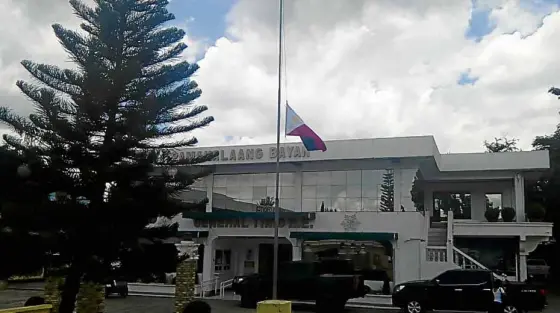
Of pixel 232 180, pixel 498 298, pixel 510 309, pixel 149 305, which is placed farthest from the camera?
pixel 232 180

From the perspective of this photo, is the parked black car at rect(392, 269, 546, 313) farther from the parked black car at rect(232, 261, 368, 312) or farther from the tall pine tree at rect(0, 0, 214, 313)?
the tall pine tree at rect(0, 0, 214, 313)

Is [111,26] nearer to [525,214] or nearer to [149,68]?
[149,68]

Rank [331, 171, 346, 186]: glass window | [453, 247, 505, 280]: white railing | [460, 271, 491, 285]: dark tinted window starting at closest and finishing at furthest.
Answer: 1. [460, 271, 491, 285]: dark tinted window
2. [453, 247, 505, 280]: white railing
3. [331, 171, 346, 186]: glass window

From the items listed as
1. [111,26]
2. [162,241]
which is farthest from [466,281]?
[111,26]

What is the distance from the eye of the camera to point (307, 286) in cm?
1686

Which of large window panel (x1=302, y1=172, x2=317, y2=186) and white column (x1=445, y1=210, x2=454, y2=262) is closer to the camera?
white column (x1=445, y1=210, x2=454, y2=262)

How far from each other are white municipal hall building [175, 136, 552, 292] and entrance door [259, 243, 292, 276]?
0.04 meters

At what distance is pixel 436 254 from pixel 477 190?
681 centimetres

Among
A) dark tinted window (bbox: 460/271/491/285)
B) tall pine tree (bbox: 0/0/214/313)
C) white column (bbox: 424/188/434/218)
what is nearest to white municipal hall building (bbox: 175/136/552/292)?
white column (bbox: 424/188/434/218)

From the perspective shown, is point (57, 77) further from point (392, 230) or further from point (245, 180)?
point (392, 230)

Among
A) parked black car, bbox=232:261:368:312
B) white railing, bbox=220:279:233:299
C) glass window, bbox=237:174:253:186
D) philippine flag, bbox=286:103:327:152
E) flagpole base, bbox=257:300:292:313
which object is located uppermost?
philippine flag, bbox=286:103:327:152

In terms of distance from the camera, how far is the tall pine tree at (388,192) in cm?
1966

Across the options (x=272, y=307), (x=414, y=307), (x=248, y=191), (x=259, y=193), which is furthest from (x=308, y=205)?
(x=272, y=307)

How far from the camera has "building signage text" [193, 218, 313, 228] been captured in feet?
66.3
